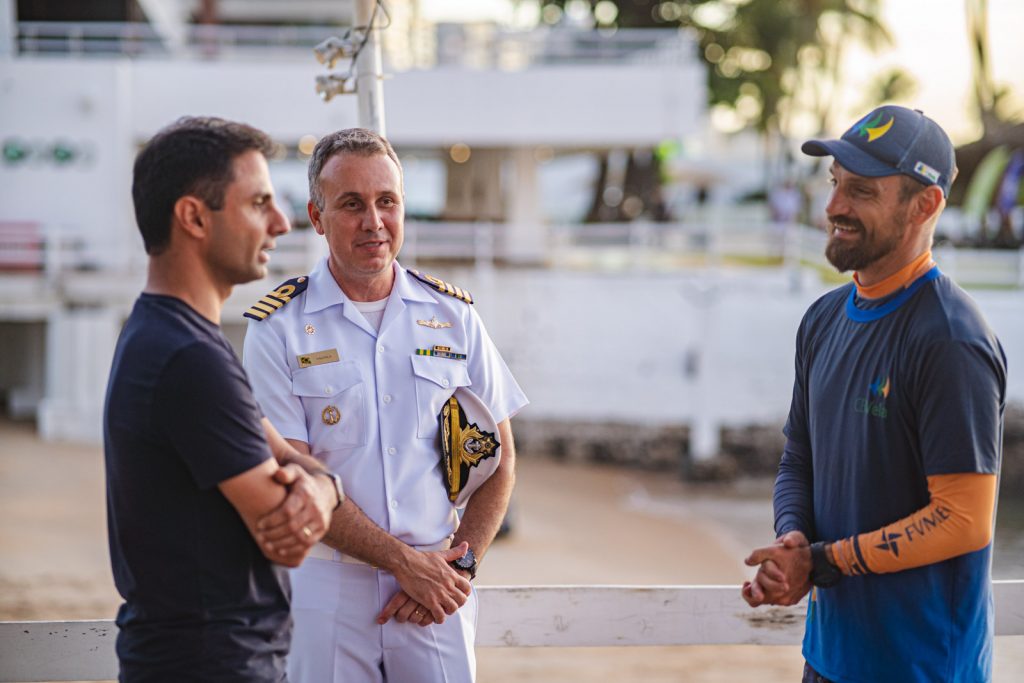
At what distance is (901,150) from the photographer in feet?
7.95

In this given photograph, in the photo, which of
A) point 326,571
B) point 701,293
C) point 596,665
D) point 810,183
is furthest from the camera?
point 810,183

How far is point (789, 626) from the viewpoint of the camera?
128 inches

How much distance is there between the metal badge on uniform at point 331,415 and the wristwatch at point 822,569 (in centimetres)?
118

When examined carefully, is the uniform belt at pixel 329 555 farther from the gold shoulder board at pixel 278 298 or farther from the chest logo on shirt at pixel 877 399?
the chest logo on shirt at pixel 877 399

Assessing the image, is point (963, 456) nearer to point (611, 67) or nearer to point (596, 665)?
point (596, 665)

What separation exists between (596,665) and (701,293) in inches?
387

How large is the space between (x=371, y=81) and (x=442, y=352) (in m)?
1.60

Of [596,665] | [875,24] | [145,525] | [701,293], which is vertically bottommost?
[596,665]

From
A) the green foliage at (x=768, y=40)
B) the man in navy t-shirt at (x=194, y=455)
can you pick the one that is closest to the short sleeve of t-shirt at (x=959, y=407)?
the man in navy t-shirt at (x=194, y=455)

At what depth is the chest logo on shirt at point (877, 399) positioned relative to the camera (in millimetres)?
2373

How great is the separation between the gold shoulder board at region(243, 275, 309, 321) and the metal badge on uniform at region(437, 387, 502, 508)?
1.59ft

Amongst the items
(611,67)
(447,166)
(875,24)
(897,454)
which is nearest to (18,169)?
(447,166)

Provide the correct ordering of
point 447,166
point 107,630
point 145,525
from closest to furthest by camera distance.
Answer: point 145,525, point 107,630, point 447,166

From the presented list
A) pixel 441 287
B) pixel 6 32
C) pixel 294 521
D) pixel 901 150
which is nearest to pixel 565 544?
pixel 441 287
